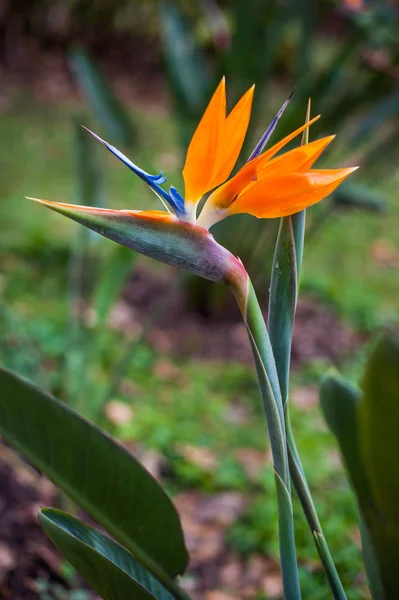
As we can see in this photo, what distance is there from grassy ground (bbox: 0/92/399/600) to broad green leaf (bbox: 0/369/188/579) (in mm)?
536

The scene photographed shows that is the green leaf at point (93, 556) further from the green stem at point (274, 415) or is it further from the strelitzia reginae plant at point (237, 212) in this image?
the green stem at point (274, 415)

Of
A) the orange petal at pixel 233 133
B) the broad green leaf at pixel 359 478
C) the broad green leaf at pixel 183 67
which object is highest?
the broad green leaf at pixel 183 67

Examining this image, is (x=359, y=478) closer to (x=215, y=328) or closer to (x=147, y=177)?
(x=147, y=177)

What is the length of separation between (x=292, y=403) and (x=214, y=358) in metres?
0.35

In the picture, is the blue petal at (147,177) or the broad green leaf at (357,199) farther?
the broad green leaf at (357,199)

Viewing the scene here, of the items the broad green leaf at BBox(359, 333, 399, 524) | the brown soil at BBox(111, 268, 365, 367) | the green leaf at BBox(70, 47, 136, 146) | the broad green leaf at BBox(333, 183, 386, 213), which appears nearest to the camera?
the broad green leaf at BBox(359, 333, 399, 524)

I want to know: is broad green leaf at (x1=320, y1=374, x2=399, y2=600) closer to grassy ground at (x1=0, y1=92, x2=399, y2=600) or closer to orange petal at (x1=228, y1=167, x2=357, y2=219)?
Result: orange petal at (x1=228, y1=167, x2=357, y2=219)

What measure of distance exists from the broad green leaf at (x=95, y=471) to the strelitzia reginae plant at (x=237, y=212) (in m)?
0.09

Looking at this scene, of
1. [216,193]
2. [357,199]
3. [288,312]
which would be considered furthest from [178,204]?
[357,199]

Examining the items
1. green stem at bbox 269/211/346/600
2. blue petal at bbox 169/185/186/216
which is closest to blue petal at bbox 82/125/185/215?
blue petal at bbox 169/185/186/216

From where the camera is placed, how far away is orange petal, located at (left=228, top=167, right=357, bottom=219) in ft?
1.83

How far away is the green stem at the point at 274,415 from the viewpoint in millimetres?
581

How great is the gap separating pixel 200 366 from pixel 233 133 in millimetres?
1523

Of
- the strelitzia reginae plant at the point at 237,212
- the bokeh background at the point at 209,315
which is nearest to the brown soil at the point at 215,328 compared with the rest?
the bokeh background at the point at 209,315
